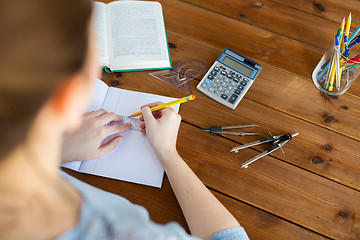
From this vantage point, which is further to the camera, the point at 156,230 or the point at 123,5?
the point at 123,5

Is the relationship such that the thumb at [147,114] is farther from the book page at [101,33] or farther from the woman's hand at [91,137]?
the book page at [101,33]

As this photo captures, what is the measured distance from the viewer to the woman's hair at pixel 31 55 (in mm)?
268

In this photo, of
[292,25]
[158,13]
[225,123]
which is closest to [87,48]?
[225,123]

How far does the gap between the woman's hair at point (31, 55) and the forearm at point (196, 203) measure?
1.43ft

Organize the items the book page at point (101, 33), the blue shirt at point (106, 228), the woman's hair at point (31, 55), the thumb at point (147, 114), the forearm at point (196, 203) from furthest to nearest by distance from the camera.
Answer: the book page at point (101, 33) < the thumb at point (147, 114) < the forearm at point (196, 203) < the blue shirt at point (106, 228) < the woman's hair at point (31, 55)

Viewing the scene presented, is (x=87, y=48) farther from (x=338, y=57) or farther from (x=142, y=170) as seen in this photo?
(x=338, y=57)

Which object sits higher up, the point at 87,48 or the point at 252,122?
the point at 87,48

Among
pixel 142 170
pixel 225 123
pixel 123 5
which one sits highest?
pixel 123 5

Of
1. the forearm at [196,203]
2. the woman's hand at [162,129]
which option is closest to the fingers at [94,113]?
the woman's hand at [162,129]

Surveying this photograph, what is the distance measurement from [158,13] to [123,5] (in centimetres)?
12

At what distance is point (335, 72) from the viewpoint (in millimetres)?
823

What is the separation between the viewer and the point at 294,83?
88 cm

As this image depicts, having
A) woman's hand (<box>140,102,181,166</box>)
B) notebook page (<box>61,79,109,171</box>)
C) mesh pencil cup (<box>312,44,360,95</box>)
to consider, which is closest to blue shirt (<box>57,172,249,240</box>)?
woman's hand (<box>140,102,181,166</box>)

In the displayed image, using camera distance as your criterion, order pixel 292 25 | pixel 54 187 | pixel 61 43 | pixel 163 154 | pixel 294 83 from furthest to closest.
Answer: pixel 292 25 < pixel 294 83 < pixel 163 154 < pixel 54 187 < pixel 61 43
